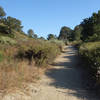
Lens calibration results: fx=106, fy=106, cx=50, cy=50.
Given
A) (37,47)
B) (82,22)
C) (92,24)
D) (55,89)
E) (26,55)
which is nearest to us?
(55,89)

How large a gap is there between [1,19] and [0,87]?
5489cm

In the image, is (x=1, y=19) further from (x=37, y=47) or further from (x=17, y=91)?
(x=17, y=91)

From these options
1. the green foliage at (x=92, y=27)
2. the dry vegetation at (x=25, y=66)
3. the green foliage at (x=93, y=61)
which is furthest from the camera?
the green foliage at (x=92, y=27)

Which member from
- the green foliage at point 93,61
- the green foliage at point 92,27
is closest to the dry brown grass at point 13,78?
the green foliage at point 93,61

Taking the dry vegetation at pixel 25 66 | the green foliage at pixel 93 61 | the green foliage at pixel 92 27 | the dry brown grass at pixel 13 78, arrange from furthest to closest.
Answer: the green foliage at pixel 92 27 < the green foliage at pixel 93 61 < the dry vegetation at pixel 25 66 < the dry brown grass at pixel 13 78

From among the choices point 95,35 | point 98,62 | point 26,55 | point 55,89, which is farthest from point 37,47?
point 95,35

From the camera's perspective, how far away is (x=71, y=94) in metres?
3.76

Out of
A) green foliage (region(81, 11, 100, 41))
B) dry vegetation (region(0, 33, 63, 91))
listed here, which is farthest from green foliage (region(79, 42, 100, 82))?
green foliage (region(81, 11, 100, 41))

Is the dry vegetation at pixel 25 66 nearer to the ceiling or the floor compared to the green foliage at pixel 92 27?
nearer to the floor

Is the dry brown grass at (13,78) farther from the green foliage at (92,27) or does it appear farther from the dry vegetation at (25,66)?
the green foliage at (92,27)

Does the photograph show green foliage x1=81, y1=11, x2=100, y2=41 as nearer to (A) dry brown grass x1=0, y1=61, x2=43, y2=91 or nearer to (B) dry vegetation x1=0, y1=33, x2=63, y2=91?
(B) dry vegetation x1=0, y1=33, x2=63, y2=91

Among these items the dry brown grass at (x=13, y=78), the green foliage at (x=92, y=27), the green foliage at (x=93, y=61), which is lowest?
the dry brown grass at (x=13, y=78)

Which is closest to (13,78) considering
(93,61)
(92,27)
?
(93,61)

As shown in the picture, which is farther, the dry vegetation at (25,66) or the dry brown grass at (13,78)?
the dry vegetation at (25,66)
